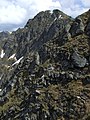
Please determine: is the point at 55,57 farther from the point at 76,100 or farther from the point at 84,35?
the point at 76,100

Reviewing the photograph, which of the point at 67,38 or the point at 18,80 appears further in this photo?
the point at 18,80

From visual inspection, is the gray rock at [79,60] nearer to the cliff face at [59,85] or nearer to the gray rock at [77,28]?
the cliff face at [59,85]

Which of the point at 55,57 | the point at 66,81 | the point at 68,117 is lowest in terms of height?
the point at 68,117

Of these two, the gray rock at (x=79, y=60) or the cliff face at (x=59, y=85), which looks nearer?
the cliff face at (x=59, y=85)

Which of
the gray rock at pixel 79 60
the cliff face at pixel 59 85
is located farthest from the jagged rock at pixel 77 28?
the gray rock at pixel 79 60

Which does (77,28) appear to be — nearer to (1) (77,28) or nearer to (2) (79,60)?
(1) (77,28)

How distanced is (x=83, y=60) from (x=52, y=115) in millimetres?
17597

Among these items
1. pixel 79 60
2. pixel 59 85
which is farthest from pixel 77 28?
pixel 59 85

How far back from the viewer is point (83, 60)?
299 feet

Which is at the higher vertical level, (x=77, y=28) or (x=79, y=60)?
(x=77, y=28)

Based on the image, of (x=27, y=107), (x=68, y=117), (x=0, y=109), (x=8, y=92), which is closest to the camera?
(x=68, y=117)

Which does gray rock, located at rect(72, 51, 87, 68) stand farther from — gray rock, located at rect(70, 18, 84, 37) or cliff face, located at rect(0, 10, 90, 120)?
gray rock, located at rect(70, 18, 84, 37)

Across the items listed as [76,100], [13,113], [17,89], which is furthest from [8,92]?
[76,100]

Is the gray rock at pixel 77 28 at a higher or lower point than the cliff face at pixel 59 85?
higher
